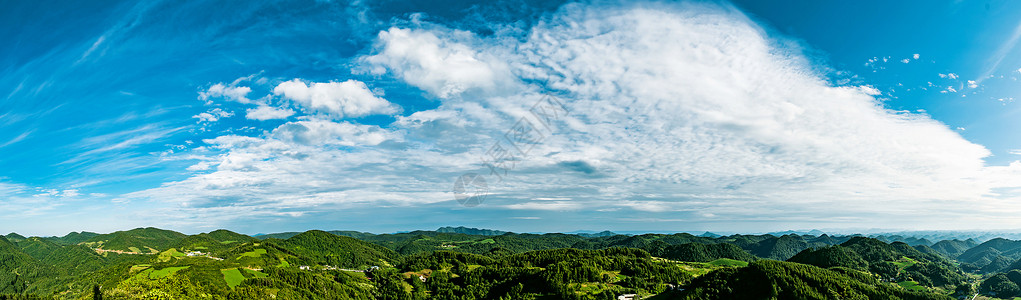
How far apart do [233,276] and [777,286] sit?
142 m

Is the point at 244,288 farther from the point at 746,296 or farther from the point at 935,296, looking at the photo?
the point at 935,296

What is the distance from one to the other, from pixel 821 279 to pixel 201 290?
148 meters

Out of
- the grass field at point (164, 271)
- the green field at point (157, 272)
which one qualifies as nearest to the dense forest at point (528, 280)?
the grass field at point (164, 271)

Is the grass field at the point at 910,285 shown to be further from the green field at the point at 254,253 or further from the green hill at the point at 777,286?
the green field at the point at 254,253

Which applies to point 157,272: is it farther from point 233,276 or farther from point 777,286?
point 777,286

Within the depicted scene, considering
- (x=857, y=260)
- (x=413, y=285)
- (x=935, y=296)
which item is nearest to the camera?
(x=935, y=296)

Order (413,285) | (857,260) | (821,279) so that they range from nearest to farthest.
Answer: (821,279) → (413,285) → (857,260)

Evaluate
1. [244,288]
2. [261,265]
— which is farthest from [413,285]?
[244,288]

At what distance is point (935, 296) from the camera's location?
125 m

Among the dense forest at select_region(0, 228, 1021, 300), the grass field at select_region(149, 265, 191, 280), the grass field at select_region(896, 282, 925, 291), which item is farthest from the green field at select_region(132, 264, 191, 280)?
the grass field at select_region(896, 282, 925, 291)

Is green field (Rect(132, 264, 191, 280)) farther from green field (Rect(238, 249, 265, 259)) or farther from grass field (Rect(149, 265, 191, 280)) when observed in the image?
green field (Rect(238, 249, 265, 259))

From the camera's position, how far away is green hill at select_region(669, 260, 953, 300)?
3883 inches

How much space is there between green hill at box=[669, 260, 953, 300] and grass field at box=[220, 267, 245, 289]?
382 ft

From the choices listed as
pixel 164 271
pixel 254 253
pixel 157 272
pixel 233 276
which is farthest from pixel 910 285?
pixel 157 272
